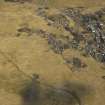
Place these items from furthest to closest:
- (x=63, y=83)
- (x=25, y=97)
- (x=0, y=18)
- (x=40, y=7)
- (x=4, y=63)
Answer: (x=40, y=7)
(x=0, y=18)
(x=4, y=63)
(x=63, y=83)
(x=25, y=97)

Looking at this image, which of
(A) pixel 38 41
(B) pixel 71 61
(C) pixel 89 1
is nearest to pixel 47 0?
(C) pixel 89 1

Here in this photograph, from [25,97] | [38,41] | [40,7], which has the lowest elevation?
[25,97]

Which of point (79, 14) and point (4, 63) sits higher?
point (79, 14)

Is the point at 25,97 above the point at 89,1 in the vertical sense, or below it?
below

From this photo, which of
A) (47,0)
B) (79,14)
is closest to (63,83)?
(79,14)

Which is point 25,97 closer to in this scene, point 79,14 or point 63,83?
point 63,83

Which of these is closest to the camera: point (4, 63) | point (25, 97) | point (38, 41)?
point (25, 97)

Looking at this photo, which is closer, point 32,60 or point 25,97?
point 25,97

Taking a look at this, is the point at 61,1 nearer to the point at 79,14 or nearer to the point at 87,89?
the point at 79,14

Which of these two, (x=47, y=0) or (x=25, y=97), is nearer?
(x=25, y=97)
